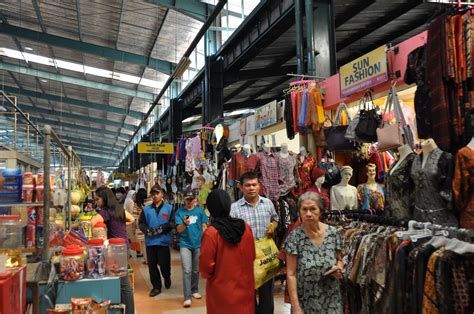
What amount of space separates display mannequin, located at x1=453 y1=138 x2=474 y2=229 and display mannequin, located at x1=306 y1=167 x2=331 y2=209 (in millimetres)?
2245

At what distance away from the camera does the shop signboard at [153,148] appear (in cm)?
1364

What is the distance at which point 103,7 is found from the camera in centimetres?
1117

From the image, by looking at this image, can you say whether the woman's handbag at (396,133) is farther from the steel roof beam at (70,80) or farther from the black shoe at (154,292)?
the steel roof beam at (70,80)

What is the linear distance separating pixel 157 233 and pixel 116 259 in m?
3.27

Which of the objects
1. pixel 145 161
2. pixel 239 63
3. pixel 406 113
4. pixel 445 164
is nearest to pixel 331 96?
pixel 406 113

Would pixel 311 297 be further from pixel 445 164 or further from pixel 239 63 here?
pixel 239 63

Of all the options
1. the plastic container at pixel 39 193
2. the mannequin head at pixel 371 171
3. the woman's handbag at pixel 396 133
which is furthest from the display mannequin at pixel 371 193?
the plastic container at pixel 39 193

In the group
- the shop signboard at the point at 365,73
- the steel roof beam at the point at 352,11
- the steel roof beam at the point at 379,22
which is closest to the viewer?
the shop signboard at the point at 365,73

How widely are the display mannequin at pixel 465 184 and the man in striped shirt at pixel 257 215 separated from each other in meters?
1.77

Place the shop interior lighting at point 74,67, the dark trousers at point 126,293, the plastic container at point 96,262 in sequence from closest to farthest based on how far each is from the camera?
1. the plastic container at point 96,262
2. the dark trousers at point 126,293
3. the shop interior lighting at point 74,67

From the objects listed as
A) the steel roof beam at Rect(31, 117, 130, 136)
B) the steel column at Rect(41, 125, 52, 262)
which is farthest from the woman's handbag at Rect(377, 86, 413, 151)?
the steel roof beam at Rect(31, 117, 130, 136)

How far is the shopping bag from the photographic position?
364 centimetres

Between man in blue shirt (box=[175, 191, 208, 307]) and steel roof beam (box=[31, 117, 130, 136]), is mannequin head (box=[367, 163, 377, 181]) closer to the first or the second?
man in blue shirt (box=[175, 191, 208, 307])

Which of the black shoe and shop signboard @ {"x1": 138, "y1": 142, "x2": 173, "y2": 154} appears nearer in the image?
the black shoe
